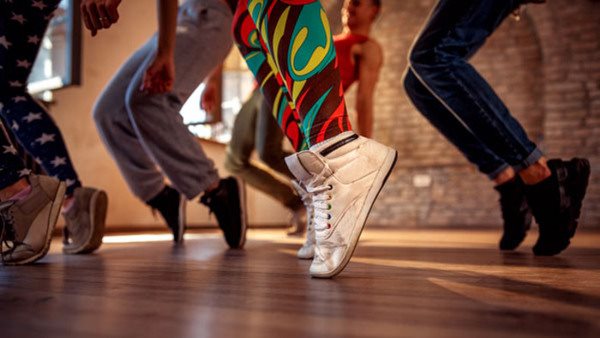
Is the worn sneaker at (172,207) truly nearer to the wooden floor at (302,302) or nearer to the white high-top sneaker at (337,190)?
the wooden floor at (302,302)

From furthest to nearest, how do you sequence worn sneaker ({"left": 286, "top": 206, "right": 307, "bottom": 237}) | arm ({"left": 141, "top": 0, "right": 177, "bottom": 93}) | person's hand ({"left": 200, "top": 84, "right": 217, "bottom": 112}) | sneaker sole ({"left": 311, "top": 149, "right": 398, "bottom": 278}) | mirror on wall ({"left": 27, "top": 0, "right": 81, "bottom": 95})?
worn sneaker ({"left": 286, "top": 206, "right": 307, "bottom": 237}), mirror on wall ({"left": 27, "top": 0, "right": 81, "bottom": 95}), person's hand ({"left": 200, "top": 84, "right": 217, "bottom": 112}), arm ({"left": 141, "top": 0, "right": 177, "bottom": 93}), sneaker sole ({"left": 311, "top": 149, "right": 398, "bottom": 278})

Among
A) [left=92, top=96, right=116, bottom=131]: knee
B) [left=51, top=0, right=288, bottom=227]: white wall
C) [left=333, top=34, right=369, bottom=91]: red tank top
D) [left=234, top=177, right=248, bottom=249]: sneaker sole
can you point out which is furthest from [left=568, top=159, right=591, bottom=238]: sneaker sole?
[left=51, top=0, right=288, bottom=227]: white wall

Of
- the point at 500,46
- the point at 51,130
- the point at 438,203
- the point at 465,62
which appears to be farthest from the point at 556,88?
the point at 51,130

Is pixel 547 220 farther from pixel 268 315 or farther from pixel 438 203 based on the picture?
pixel 438 203

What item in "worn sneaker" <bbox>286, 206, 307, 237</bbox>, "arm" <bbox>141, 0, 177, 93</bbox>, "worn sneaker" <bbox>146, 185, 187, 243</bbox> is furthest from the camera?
"worn sneaker" <bbox>286, 206, 307, 237</bbox>

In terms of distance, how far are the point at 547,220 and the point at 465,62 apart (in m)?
0.44

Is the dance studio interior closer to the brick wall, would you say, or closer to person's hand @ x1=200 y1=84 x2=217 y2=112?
person's hand @ x1=200 y1=84 x2=217 y2=112

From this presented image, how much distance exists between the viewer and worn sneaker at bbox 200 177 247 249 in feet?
5.50

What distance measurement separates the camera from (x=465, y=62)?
1395 mm

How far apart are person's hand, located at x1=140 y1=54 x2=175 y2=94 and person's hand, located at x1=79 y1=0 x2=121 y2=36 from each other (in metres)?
0.39

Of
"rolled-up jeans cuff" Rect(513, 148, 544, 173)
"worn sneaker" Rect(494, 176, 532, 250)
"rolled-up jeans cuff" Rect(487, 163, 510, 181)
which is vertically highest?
"rolled-up jeans cuff" Rect(513, 148, 544, 173)

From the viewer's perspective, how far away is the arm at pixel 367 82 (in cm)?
269

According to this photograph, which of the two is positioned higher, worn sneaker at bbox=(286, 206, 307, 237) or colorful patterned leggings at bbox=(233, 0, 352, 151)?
colorful patterned leggings at bbox=(233, 0, 352, 151)

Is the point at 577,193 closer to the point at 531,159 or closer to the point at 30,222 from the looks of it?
the point at 531,159
